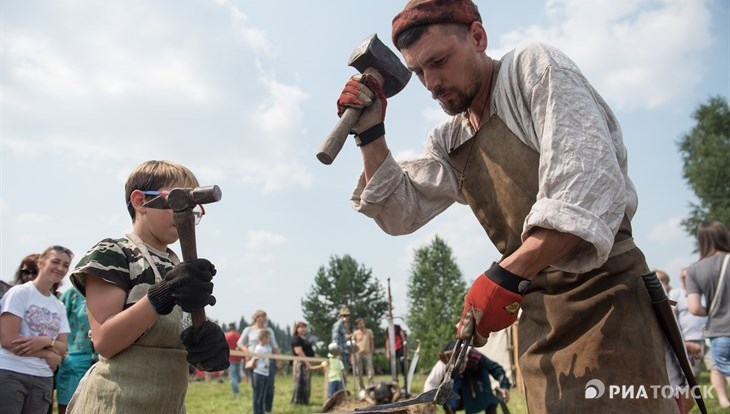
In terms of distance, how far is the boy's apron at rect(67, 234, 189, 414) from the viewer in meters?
2.09

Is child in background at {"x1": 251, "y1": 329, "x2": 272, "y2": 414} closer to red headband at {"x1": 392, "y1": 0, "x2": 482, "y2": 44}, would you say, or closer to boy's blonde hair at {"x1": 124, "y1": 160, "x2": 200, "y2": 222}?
boy's blonde hair at {"x1": 124, "y1": 160, "x2": 200, "y2": 222}

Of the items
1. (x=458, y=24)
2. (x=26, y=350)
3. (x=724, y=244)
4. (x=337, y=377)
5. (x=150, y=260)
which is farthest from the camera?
(x=337, y=377)

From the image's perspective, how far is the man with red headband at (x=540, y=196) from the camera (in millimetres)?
1683

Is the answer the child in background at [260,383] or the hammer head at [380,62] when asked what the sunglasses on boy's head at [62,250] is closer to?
the hammer head at [380,62]

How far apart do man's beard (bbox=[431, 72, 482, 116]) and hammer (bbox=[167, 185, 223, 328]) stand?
83 cm

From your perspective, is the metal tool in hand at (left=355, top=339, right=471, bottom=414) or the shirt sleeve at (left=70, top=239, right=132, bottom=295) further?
the shirt sleeve at (left=70, top=239, right=132, bottom=295)

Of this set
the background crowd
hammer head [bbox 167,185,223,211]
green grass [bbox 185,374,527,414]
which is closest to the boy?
hammer head [bbox 167,185,223,211]

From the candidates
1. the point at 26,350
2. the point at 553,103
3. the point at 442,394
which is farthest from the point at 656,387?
the point at 26,350

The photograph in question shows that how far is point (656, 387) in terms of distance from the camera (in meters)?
1.74

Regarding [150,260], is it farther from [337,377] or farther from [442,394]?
[337,377]

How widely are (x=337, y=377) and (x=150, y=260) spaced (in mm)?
9808

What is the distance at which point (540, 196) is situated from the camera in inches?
67.7

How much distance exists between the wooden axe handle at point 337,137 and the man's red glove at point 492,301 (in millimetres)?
691

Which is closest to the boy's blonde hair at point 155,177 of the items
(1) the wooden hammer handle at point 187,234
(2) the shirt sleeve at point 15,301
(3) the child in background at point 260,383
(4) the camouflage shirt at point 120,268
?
(4) the camouflage shirt at point 120,268
